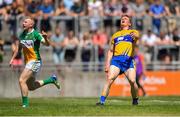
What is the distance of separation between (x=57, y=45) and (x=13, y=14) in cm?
249

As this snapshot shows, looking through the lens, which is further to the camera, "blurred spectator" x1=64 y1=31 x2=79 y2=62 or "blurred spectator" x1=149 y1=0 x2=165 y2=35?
"blurred spectator" x1=149 y1=0 x2=165 y2=35

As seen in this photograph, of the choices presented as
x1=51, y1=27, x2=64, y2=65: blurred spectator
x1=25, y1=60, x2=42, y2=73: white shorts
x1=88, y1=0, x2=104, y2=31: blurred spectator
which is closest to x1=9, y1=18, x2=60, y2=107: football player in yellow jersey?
x1=25, y1=60, x2=42, y2=73: white shorts

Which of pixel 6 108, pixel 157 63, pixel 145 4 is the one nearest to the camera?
pixel 6 108

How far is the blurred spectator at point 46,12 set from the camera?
3192 cm

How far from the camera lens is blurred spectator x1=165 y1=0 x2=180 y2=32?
32.8 meters

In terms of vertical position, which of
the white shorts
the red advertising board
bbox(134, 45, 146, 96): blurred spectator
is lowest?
the red advertising board

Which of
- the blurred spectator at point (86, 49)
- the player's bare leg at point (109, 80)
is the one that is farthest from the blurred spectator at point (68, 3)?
the player's bare leg at point (109, 80)

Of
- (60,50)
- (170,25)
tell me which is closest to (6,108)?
(60,50)

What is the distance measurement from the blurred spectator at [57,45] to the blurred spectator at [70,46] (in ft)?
0.74

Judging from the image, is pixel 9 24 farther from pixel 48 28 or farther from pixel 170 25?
pixel 170 25

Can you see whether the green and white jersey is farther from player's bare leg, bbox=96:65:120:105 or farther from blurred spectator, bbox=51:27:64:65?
blurred spectator, bbox=51:27:64:65

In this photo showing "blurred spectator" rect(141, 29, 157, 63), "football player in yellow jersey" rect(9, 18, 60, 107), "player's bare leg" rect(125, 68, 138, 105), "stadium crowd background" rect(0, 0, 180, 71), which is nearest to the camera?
"player's bare leg" rect(125, 68, 138, 105)

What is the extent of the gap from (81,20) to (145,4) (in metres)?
3.50

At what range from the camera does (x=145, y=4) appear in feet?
111
